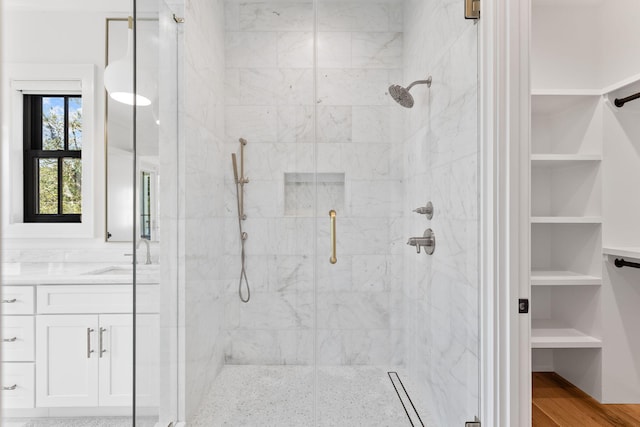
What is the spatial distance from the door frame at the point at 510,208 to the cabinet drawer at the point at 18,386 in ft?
5.83

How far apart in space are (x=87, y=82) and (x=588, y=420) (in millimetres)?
3102

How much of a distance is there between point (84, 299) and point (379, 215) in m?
1.54

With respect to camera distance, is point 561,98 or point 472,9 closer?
point 472,9

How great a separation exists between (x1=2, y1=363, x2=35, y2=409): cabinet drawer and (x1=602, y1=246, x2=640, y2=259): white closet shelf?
2865mm

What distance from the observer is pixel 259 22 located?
172cm

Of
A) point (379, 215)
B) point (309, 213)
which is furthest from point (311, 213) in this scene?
point (379, 215)

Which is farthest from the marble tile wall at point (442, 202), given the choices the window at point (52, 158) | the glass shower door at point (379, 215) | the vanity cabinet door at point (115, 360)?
the window at point (52, 158)

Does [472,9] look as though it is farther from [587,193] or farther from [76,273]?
[76,273]

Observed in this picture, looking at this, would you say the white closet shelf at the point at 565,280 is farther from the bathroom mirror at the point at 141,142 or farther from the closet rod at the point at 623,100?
→ the bathroom mirror at the point at 141,142

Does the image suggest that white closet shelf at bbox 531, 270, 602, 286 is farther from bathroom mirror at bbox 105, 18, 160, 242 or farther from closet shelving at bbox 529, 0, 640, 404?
bathroom mirror at bbox 105, 18, 160, 242

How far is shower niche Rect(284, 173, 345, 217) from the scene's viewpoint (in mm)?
1752

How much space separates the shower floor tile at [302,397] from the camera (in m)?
1.71

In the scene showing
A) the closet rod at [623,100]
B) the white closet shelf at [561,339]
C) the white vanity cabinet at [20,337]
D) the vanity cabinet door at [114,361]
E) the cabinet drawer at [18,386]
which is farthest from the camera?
the white closet shelf at [561,339]

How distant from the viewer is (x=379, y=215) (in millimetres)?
1746
